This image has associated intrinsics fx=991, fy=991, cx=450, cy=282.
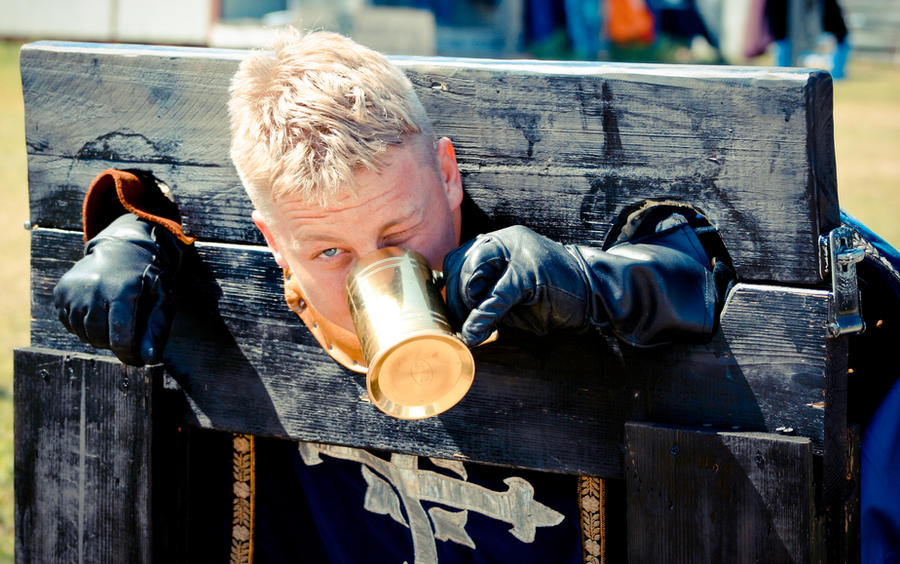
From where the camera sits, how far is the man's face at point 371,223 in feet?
5.47

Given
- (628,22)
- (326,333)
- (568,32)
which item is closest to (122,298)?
(326,333)

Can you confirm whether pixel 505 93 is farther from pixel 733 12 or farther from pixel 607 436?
pixel 733 12

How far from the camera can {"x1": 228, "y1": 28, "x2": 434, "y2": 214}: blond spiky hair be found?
5.44 feet

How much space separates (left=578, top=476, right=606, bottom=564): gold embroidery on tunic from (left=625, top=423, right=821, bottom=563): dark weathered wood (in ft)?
0.52

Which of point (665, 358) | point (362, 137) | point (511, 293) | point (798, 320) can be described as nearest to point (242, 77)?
point (362, 137)

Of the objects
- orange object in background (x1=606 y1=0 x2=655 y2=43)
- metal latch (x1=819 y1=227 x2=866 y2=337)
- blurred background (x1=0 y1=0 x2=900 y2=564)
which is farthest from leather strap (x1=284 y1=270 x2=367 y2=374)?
orange object in background (x1=606 y1=0 x2=655 y2=43)

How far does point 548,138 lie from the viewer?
178 centimetres

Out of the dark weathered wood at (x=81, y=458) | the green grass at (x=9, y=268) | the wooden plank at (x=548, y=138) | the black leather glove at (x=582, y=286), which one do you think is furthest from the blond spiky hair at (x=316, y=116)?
the green grass at (x=9, y=268)

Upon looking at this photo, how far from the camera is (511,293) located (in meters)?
1.53

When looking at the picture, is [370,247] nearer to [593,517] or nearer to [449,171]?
[449,171]

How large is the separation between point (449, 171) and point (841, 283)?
697 mm

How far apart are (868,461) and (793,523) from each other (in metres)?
0.34

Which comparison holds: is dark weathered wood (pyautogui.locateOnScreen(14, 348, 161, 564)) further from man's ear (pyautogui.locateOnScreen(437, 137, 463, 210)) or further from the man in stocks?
man's ear (pyautogui.locateOnScreen(437, 137, 463, 210))

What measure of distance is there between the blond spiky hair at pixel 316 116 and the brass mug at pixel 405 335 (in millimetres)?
161
